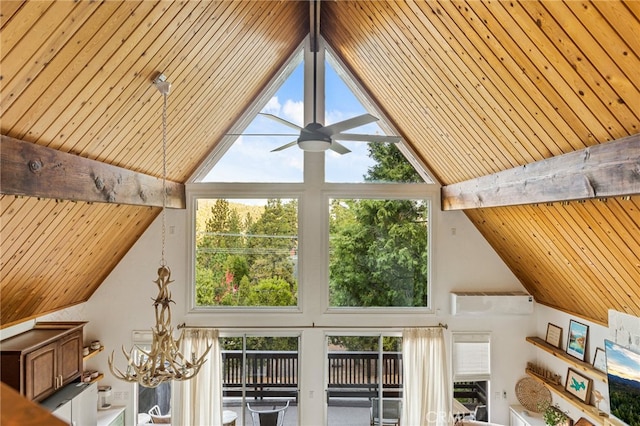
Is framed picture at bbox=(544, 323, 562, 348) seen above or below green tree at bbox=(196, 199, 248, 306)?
below

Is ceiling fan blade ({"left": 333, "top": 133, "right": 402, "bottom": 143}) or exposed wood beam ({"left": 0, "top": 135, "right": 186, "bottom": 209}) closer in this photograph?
exposed wood beam ({"left": 0, "top": 135, "right": 186, "bottom": 209})

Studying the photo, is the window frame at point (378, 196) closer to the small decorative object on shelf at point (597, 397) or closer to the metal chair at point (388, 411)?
the metal chair at point (388, 411)

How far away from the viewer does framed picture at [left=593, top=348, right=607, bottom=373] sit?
4535mm

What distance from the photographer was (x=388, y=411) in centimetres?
597

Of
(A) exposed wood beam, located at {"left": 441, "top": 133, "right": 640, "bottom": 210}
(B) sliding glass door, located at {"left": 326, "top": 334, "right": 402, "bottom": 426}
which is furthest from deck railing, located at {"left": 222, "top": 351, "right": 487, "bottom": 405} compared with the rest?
(A) exposed wood beam, located at {"left": 441, "top": 133, "right": 640, "bottom": 210}

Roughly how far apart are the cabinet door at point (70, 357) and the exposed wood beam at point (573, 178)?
17.0ft

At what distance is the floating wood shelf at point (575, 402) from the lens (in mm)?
4516

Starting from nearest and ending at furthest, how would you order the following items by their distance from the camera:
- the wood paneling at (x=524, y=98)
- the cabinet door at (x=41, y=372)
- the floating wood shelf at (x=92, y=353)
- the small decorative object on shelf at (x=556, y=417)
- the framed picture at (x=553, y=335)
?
1. the wood paneling at (x=524, y=98)
2. the cabinet door at (x=41, y=372)
3. the small decorative object on shelf at (x=556, y=417)
4. the floating wood shelf at (x=92, y=353)
5. the framed picture at (x=553, y=335)

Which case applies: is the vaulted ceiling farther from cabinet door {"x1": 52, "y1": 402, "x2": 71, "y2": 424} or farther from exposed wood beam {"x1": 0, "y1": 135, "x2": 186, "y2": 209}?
cabinet door {"x1": 52, "y1": 402, "x2": 71, "y2": 424}

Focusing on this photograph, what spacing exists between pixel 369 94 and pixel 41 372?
17.5 feet

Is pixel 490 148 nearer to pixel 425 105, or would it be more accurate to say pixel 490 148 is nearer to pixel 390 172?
pixel 425 105

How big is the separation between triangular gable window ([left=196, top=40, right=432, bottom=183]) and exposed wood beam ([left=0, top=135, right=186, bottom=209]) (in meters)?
1.85

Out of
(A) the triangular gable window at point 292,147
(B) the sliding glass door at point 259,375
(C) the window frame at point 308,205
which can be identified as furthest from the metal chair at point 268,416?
(A) the triangular gable window at point 292,147

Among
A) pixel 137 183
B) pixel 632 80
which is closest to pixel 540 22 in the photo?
pixel 632 80
